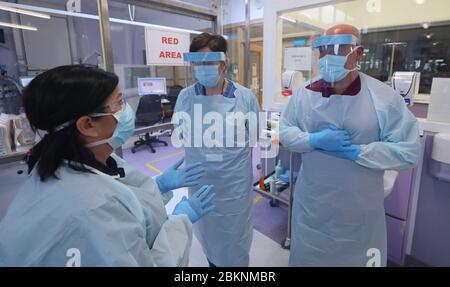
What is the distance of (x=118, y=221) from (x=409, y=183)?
1694 millimetres

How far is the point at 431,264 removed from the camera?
1.63m

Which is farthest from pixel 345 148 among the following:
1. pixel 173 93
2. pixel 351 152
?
pixel 173 93

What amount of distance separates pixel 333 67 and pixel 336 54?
0.06m

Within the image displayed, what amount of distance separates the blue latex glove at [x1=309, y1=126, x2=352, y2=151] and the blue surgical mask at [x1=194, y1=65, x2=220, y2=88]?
65 centimetres

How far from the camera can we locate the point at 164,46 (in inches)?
80.4

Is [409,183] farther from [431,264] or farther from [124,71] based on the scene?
[124,71]

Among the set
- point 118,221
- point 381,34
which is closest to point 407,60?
point 381,34

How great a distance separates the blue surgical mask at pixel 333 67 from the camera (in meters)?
1.15

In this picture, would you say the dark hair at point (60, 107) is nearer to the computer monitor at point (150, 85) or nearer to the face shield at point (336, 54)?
the face shield at point (336, 54)

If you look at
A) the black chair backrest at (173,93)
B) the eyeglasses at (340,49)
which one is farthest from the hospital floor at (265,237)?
the black chair backrest at (173,93)

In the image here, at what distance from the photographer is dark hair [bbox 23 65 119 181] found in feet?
2.14

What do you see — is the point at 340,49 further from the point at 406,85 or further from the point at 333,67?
the point at 406,85

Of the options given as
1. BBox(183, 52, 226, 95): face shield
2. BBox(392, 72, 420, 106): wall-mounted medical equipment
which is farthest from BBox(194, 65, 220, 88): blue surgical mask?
BBox(392, 72, 420, 106): wall-mounted medical equipment

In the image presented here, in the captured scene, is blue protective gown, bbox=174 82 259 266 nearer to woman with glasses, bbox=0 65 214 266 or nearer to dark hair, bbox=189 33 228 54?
dark hair, bbox=189 33 228 54
